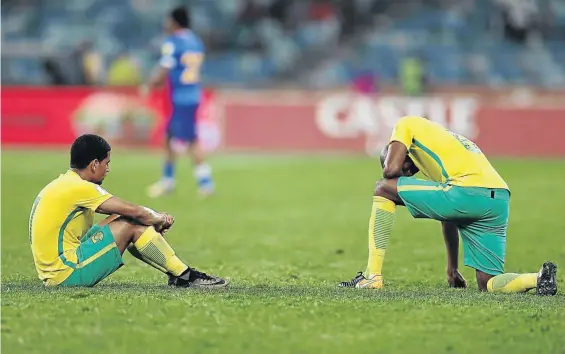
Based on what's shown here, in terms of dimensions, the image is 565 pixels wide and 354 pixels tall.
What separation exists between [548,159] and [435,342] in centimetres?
1843

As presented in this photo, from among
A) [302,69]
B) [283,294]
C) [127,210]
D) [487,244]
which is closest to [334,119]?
[302,69]

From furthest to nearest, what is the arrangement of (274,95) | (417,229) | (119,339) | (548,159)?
(274,95)
(548,159)
(417,229)
(119,339)

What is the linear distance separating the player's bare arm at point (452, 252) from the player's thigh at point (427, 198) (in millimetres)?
469

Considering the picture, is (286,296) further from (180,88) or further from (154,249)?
(180,88)

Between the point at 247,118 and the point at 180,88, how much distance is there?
26.0 feet

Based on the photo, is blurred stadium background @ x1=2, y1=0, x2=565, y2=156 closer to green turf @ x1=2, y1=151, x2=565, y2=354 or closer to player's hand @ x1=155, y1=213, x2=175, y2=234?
green turf @ x1=2, y1=151, x2=565, y2=354

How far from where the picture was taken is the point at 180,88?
54.4 feet

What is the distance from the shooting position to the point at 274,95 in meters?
25.3

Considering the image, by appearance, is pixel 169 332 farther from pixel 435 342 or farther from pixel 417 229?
pixel 417 229

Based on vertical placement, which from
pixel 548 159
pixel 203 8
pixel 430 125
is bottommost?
pixel 548 159

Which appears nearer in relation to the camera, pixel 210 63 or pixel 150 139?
pixel 150 139

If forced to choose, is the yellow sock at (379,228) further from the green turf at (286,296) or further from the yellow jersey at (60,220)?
the yellow jersey at (60,220)

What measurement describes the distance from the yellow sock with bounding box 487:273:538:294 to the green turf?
0.58ft

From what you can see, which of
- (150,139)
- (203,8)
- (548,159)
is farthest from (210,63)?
(548,159)
